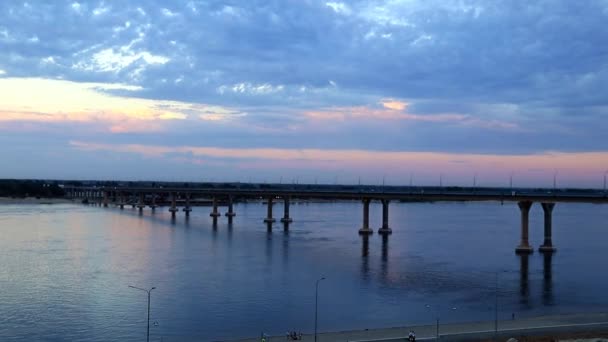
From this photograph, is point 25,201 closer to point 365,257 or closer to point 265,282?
point 365,257

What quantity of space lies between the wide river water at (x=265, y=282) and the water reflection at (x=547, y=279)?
0.12m

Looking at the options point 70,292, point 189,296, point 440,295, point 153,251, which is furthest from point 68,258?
point 440,295

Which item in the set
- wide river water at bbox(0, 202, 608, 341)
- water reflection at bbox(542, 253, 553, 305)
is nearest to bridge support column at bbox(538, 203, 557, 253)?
wide river water at bbox(0, 202, 608, 341)

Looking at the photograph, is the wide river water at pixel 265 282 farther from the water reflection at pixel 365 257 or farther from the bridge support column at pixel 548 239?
the bridge support column at pixel 548 239

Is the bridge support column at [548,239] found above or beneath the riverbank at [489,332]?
above

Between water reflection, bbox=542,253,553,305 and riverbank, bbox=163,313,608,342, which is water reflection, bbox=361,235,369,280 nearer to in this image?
water reflection, bbox=542,253,553,305

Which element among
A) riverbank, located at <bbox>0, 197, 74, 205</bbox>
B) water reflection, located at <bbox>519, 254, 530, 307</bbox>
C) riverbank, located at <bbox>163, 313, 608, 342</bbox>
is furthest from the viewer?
riverbank, located at <bbox>0, 197, 74, 205</bbox>

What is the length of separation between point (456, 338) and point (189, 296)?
61.7 ft

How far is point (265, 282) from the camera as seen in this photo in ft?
158

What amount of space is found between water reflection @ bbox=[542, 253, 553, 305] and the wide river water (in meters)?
0.12

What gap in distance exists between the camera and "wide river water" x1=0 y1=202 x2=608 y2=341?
3522 cm

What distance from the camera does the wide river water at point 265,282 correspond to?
35219 mm

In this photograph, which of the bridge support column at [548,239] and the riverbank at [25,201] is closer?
the bridge support column at [548,239]

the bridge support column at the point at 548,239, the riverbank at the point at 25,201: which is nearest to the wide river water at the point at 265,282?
the bridge support column at the point at 548,239
